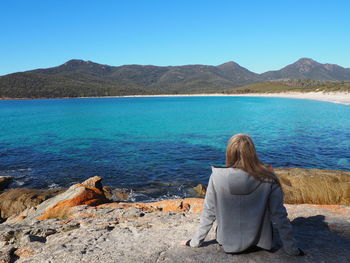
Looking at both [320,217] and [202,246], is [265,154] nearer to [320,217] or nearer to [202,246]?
[320,217]

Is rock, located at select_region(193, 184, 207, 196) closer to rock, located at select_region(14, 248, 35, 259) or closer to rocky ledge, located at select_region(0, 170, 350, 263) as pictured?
rocky ledge, located at select_region(0, 170, 350, 263)

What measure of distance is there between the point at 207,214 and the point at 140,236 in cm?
205

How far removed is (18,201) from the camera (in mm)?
10344

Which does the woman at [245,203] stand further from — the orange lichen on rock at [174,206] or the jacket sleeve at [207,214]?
the orange lichen on rock at [174,206]

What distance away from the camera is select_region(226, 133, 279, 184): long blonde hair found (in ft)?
Result: 9.89

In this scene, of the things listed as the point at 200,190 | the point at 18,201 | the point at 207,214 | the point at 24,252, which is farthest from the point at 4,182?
the point at 207,214

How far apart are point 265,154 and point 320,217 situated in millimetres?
15218

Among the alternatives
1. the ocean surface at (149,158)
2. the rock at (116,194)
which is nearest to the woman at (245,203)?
the rock at (116,194)

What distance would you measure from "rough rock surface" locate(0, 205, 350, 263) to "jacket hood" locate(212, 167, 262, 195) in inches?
43.2

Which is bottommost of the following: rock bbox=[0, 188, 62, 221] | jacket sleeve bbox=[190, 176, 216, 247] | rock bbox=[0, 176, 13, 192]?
rock bbox=[0, 176, 13, 192]

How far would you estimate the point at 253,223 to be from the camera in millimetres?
3285

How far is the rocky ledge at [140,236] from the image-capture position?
A: 386cm

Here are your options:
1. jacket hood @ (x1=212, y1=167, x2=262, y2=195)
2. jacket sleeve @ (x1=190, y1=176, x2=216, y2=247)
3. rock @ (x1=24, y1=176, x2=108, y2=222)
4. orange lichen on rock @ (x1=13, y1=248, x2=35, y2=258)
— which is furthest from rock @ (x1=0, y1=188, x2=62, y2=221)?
jacket hood @ (x1=212, y1=167, x2=262, y2=195)

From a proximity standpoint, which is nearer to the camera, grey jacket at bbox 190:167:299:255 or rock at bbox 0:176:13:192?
grey jacket at bbox 190:167:299:255
